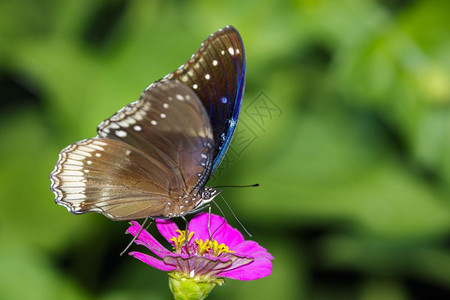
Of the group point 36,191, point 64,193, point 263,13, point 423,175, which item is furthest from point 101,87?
point 423,175

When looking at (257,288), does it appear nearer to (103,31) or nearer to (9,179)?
(9,179)

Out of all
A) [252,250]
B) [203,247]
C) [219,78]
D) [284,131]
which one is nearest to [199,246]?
[203,247]

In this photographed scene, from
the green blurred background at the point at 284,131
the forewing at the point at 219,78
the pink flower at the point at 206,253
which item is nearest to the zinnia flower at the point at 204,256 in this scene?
the pink flower at the point at 206,253

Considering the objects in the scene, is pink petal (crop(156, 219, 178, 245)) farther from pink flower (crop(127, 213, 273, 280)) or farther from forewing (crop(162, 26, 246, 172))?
forewing (crop(162, 26, 246, 172))

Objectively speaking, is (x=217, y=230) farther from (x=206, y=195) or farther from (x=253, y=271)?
(x=253, y=271)

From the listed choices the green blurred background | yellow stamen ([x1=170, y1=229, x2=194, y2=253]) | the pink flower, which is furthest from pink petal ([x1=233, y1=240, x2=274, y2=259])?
the green blurred background

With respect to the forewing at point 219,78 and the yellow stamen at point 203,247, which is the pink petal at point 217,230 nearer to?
the yellow stamen at point 203,247
